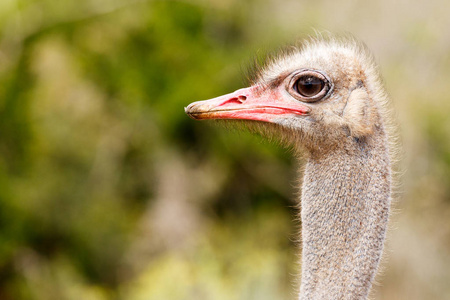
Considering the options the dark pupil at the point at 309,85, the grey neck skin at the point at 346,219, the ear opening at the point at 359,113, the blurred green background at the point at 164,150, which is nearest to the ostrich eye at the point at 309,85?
the dark pupil at the point at 309,85

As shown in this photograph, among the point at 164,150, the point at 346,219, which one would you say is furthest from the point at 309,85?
the point at 164,150

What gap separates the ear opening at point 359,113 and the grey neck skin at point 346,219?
3cm

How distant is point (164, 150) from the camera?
10188mm

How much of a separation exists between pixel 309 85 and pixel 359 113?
221 millimetres

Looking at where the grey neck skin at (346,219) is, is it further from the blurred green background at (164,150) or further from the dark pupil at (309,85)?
the blurred green background at (164,150)

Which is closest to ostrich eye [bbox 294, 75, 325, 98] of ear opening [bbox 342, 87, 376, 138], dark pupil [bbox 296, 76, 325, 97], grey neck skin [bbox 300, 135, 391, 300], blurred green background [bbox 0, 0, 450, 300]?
dark pupil [bbox 296, 76, 325, 97]

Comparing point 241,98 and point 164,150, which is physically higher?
point 164,150

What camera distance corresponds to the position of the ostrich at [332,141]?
2.63 meters

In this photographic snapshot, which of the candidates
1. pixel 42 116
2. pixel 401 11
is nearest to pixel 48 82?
pixel 42 116

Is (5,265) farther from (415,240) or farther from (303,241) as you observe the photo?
(303,241)

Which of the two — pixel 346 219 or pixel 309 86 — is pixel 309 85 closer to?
pixel 309 86

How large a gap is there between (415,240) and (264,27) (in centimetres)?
351

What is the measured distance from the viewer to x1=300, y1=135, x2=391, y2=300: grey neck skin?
2602mm

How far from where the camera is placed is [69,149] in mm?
9695
